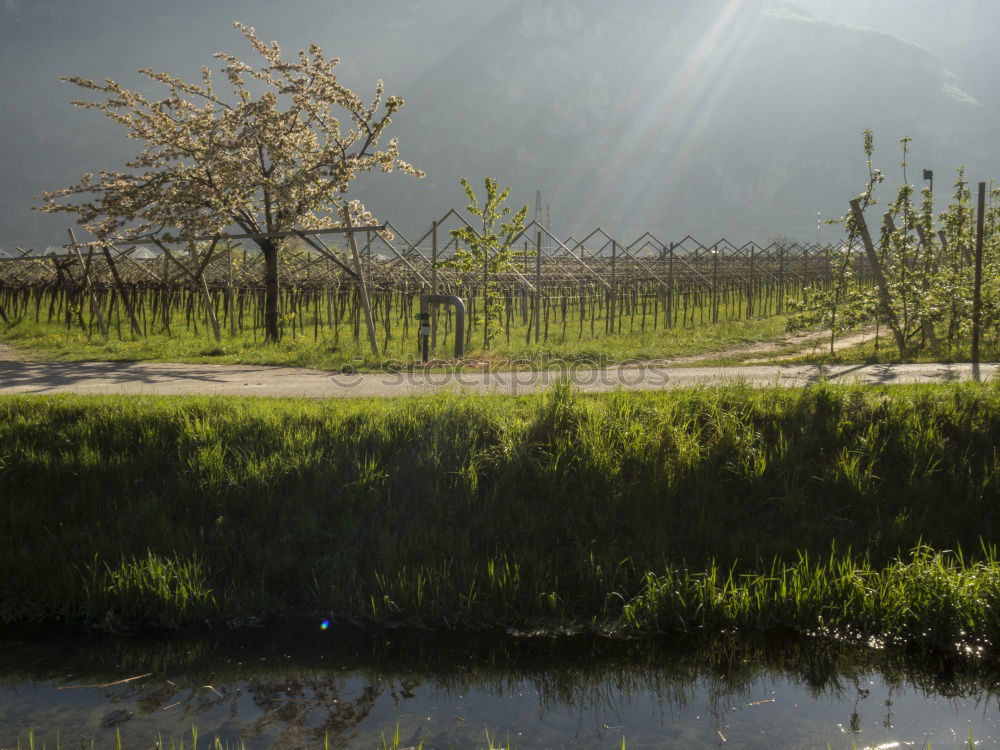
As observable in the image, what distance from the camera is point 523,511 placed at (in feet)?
21.9

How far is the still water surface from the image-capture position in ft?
14.7

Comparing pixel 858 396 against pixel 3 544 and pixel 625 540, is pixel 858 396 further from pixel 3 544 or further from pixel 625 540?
pixel 3 544

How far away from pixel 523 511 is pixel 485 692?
74.4 inches

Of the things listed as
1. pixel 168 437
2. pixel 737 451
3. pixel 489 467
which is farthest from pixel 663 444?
pixel 168 437

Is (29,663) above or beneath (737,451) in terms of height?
beneath

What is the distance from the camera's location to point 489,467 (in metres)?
7.02

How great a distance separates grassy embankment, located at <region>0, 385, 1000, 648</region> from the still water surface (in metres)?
0.31

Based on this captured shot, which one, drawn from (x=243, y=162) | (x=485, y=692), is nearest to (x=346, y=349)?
(x=243, y=162)

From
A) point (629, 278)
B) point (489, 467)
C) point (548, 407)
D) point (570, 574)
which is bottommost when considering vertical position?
point (570, 574)

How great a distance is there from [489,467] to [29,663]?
345 centimetres

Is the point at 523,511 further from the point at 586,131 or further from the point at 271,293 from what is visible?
the point at 586,131

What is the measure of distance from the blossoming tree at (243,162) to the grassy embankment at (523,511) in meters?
9.69

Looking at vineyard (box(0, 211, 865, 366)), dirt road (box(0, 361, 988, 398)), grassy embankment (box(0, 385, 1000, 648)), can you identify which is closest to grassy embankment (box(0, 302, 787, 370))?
vineyard (box(0, 211, 865, 366))

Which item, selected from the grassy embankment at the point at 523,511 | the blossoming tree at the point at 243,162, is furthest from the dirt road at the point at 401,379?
the blossoming tree at the point at 243,162
